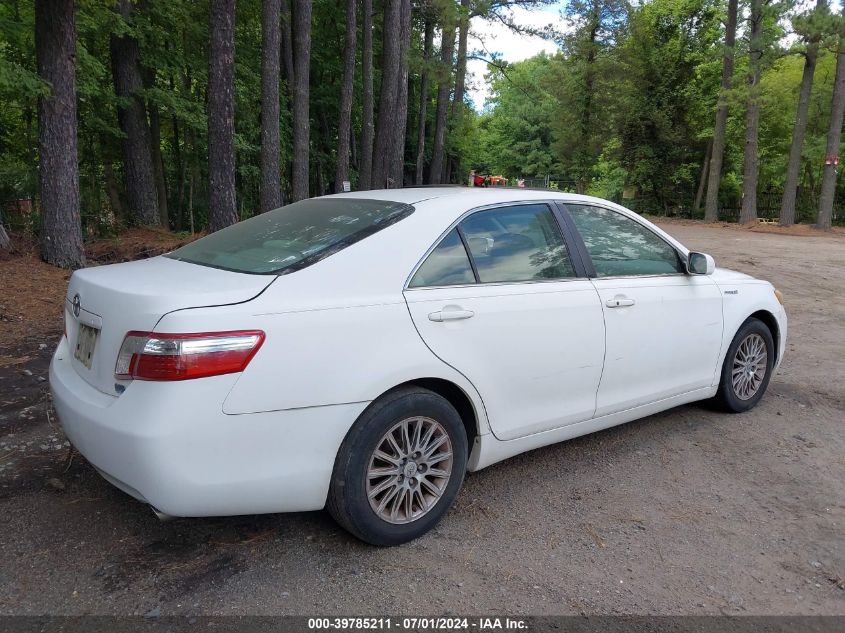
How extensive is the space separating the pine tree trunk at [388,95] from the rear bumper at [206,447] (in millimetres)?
17931

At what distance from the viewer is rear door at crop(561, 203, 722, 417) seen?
12.4ft

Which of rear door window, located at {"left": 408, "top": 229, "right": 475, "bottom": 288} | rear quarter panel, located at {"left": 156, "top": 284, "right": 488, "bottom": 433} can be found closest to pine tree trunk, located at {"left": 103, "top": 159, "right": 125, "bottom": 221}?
rear door window, located at {"left": 408, "top": 229, "right": 475, "bottom": 288}

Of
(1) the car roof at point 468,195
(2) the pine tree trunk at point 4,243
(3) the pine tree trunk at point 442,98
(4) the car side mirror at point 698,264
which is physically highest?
(3) the pine tree trunk at point 442,98

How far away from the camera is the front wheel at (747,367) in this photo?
4.66 m

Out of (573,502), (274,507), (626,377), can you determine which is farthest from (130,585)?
(626,377)

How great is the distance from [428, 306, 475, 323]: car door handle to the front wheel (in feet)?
8.27

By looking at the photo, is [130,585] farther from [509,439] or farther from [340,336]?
[509,439]

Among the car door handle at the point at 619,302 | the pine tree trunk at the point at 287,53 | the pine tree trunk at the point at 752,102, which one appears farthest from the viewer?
the pine tree trunk at the point at 752,102

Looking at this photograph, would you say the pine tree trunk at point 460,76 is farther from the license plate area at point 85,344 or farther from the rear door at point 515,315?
the license plate area at point 85,344

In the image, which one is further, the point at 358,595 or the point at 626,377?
the point at 626,377

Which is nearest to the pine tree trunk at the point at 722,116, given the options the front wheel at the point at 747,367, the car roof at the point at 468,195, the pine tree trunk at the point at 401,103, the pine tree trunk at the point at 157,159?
the pine tree trunk at the point at 401,103

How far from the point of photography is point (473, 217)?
11.1 ft

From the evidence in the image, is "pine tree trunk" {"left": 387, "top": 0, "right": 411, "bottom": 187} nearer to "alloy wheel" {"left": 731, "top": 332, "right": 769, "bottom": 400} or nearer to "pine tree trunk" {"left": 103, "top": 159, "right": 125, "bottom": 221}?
"pine tree trunk" {"left": 103, "top": 159, "right": 125, "bottom": 221}

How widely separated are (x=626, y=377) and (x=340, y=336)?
2.00 m
